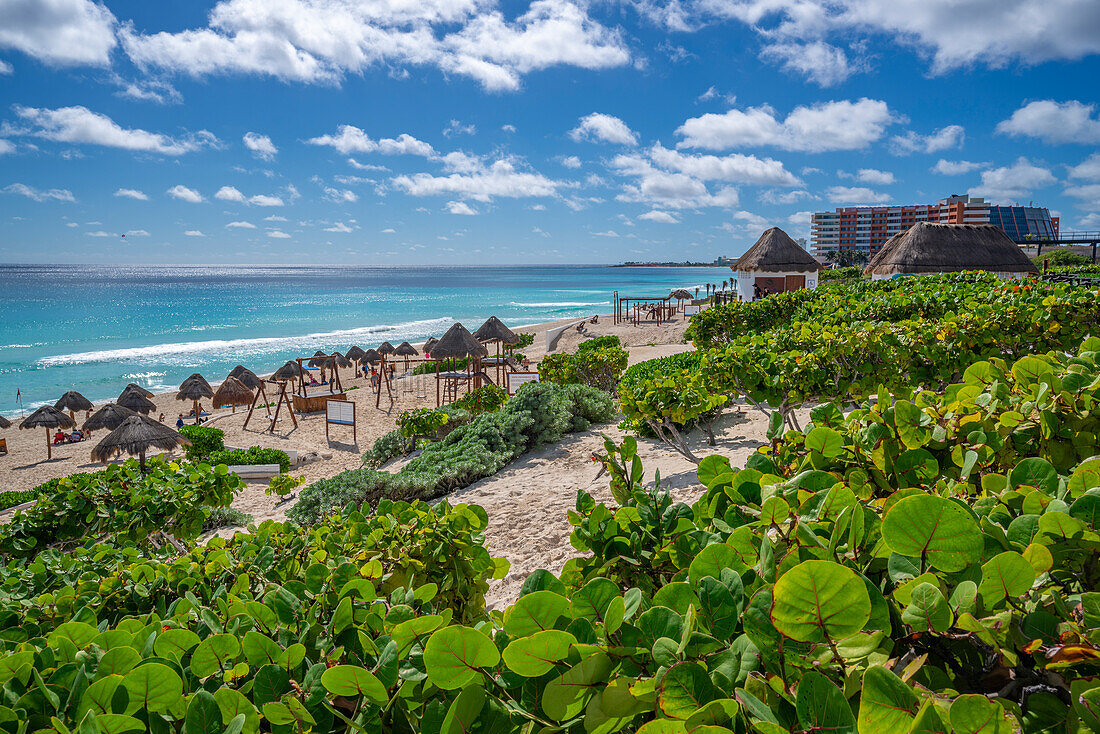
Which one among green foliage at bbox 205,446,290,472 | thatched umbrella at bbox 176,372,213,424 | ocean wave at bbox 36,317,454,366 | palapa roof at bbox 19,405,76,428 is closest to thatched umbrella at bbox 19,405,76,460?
palapa roof at bbox 19,405,76,428

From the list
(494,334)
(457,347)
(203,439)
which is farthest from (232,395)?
(494,334)

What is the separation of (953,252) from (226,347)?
1676 inches

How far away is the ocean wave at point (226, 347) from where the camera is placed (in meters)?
35.3

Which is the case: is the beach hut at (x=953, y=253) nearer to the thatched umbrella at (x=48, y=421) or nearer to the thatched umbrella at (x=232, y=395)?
the thatched umbrella at (x=232, y=395)

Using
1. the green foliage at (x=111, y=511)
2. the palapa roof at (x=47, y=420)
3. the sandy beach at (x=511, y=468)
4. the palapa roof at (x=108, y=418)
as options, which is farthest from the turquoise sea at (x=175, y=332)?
the green foliage at (x=111, y=511)

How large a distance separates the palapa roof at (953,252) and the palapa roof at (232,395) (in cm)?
2403

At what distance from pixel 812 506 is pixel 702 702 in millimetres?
485

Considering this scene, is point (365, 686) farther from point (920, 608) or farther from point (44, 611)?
point (44, 611)

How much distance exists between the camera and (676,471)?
6.12 metres

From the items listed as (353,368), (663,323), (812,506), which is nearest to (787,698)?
(812,506)

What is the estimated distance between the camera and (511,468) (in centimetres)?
772

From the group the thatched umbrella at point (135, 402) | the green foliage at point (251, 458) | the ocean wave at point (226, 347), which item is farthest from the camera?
the ocean wave at point (226, 347)

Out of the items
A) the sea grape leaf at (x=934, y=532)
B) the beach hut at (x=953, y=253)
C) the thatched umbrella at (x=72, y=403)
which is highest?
the beach hut at (x=953, y=253)

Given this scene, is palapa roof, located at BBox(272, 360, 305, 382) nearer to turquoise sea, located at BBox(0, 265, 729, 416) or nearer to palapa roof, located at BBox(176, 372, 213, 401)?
palapa roof, located at BBox(176, 372, 213, 401)
